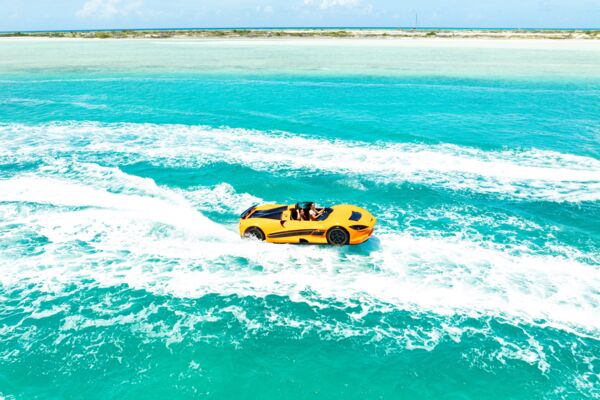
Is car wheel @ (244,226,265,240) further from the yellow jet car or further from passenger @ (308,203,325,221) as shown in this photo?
passenger @ (308,203,325,221)

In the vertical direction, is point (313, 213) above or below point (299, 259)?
above

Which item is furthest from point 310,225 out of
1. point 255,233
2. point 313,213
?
point 255,233

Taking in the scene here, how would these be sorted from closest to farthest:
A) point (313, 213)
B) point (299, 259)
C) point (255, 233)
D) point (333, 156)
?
point (299, 259) < point (313, 213) < point (255, 233) < point (333, 156)

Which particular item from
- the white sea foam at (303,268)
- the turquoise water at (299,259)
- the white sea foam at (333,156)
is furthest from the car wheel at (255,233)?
the white sea foam at (333,156)

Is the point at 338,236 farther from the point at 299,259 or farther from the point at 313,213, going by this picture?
the point at 299,259

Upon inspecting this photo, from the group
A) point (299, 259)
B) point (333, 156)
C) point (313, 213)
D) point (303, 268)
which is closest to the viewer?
point (303, 268)

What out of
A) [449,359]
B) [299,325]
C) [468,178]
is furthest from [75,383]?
[468,178]

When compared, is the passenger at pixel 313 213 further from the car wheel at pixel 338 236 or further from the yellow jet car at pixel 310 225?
the car wheel at pixel 338 236
